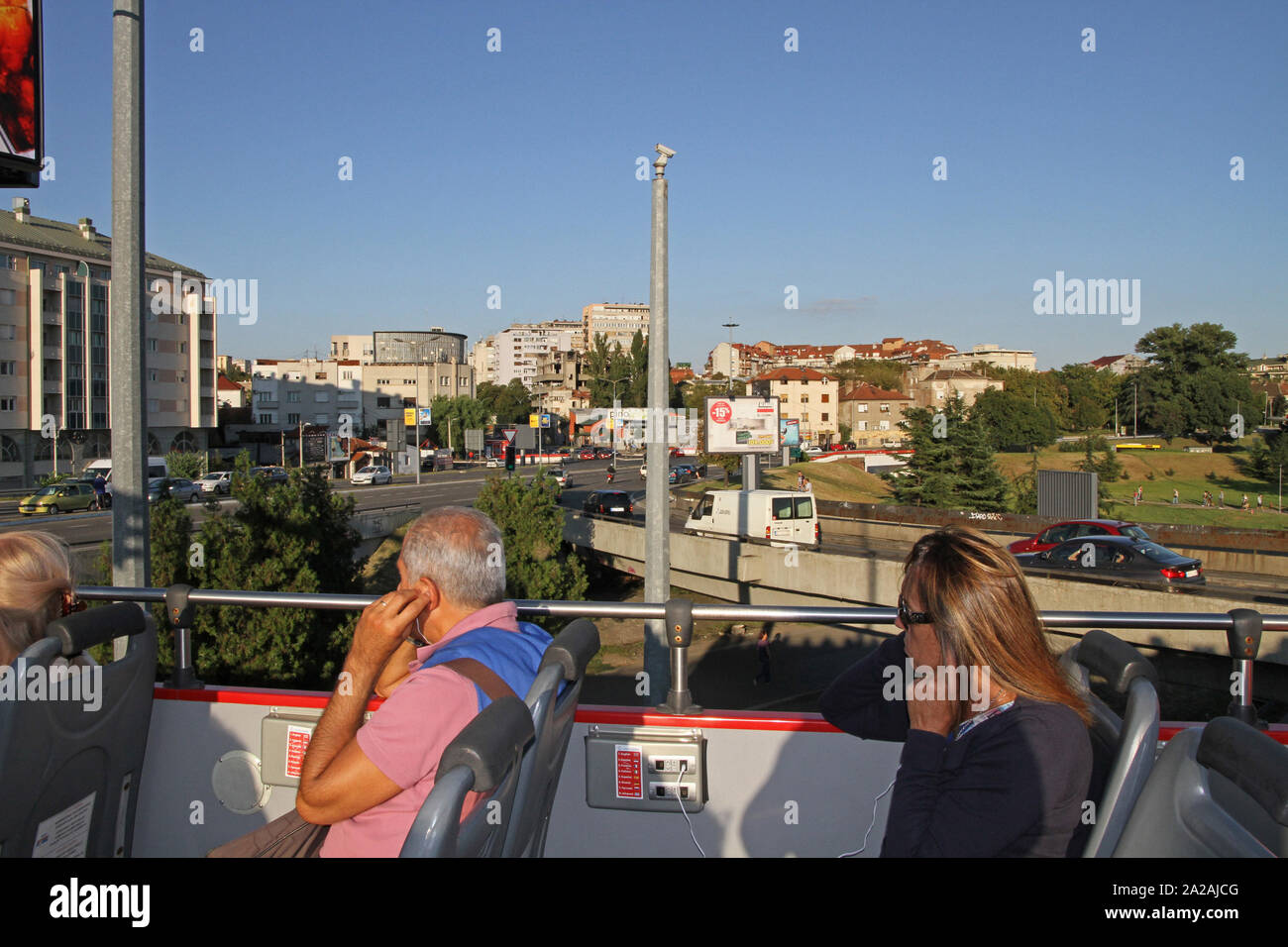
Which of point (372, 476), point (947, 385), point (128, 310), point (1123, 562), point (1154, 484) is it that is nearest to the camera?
point (128, 310)

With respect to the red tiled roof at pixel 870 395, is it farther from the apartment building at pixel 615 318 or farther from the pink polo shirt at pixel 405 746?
the pink polo shirt at pixel 405 746

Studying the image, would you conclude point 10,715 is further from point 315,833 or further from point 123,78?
point 123,78

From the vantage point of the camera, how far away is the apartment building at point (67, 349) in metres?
60.0

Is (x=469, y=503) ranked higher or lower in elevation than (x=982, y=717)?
lower

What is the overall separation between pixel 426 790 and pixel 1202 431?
402 ft

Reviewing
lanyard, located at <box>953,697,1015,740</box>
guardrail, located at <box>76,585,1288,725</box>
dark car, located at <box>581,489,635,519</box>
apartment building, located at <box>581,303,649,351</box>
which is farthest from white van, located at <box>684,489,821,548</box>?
apartment building, located at <box>581,303,649,351</box>

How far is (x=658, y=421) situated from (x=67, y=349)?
65.5 m

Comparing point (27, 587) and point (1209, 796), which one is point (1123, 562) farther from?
point (27, 587)

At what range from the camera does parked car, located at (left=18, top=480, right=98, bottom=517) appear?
1542 inches

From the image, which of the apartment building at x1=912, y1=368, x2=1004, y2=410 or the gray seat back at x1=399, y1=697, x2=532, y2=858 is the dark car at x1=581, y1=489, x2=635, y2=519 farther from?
the apartment building at x1=912, y1=368, x2=1004, y2=410

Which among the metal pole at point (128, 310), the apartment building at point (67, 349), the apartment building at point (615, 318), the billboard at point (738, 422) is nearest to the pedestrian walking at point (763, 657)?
the billboard at point (738, 422)

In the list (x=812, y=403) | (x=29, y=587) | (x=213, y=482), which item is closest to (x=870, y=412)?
(x=812, y=403)

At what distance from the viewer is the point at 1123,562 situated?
20.1 meters
